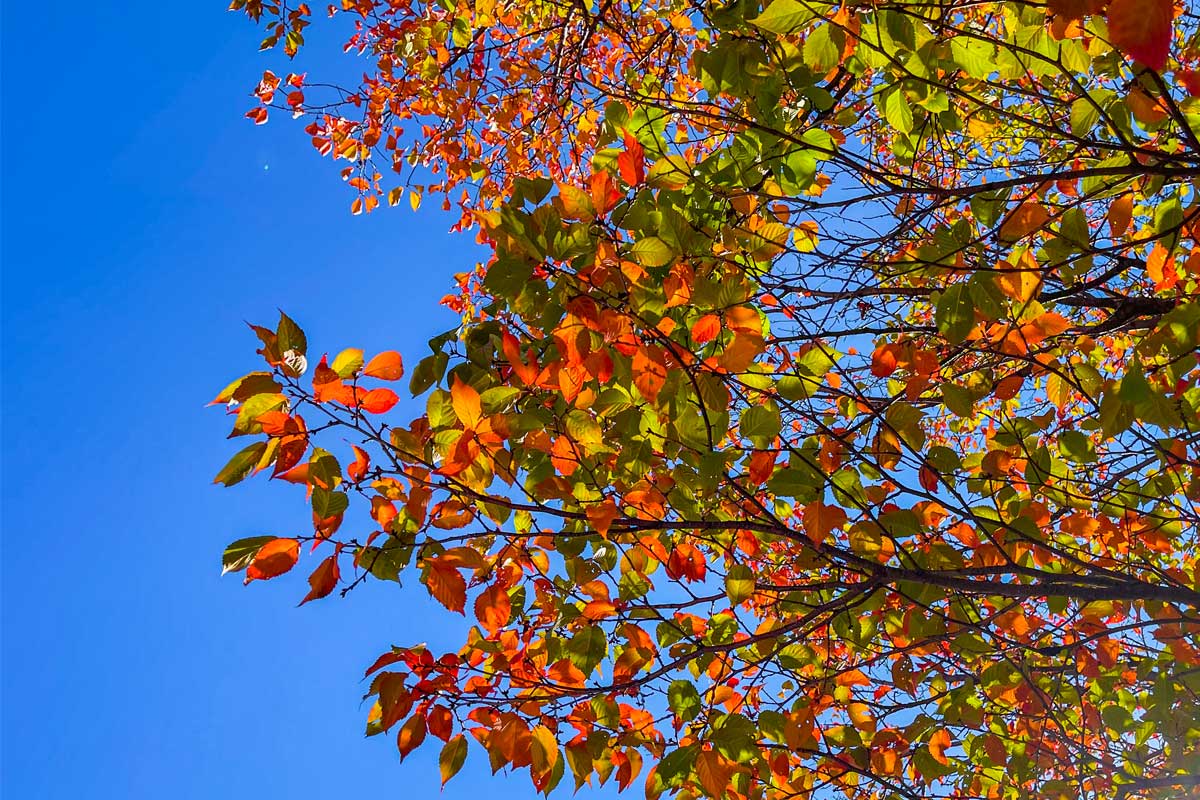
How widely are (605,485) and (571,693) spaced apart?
2.12 ft

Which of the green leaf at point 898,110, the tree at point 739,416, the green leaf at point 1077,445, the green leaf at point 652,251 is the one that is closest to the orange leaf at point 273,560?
the tree at point 739,416

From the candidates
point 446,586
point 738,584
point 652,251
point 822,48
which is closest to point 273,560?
point 446,586

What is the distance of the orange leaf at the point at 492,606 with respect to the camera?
2236mm

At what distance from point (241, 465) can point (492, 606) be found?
0.87 meters

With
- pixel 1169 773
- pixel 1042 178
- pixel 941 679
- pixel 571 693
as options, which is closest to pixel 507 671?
pixel 571 693

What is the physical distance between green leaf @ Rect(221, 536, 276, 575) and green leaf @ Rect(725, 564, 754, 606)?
1.35m

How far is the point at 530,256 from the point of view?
77.5 inches

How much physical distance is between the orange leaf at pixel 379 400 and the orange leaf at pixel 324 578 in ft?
1.34

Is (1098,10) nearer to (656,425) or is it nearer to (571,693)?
(656,425)

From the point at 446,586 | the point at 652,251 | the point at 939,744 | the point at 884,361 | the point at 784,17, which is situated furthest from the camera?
the point at 939,744

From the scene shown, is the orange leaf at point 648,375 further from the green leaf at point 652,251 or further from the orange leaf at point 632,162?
the orange leaf at point 632,162

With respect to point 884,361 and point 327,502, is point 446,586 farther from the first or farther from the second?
point 884,361

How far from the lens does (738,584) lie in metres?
2.35

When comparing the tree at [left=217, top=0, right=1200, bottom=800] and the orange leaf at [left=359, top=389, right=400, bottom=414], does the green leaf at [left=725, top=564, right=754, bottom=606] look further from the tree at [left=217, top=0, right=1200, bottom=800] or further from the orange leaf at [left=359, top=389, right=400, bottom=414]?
the orange leaf at [left=359, top=389, right=400, bottom=414]
